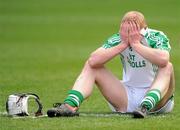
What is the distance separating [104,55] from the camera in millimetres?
13656

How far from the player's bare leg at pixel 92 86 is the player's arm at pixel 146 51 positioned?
1.87ft

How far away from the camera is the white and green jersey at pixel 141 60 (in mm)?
13758

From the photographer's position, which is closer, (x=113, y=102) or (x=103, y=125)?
(x=103, y=125)

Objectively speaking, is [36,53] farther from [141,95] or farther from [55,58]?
[141,95]

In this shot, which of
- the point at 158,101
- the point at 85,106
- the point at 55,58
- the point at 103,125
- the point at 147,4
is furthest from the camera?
the point at 147,4

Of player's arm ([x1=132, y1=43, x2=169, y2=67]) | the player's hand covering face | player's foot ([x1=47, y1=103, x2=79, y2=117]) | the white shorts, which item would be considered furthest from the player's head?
player's foot ([x1=47, y1=103, x2=79, y2=117])

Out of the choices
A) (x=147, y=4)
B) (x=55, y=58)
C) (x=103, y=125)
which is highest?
(x=147, y=4)

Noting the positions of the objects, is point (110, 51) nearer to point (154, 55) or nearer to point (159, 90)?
point (154, 55)

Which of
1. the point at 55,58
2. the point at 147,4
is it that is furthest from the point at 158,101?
the point at 147,4

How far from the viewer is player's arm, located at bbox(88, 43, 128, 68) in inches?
536

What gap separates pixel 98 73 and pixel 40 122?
1242mm

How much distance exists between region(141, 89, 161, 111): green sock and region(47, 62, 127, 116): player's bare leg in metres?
0.59

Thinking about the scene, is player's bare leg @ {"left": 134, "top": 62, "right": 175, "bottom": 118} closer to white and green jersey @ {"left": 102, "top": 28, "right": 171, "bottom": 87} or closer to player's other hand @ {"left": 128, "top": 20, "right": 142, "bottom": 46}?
white and green jersey @ {"left": 102, "top": 28, "right": 171, "bottom": 87}

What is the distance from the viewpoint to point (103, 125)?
12680 mm
